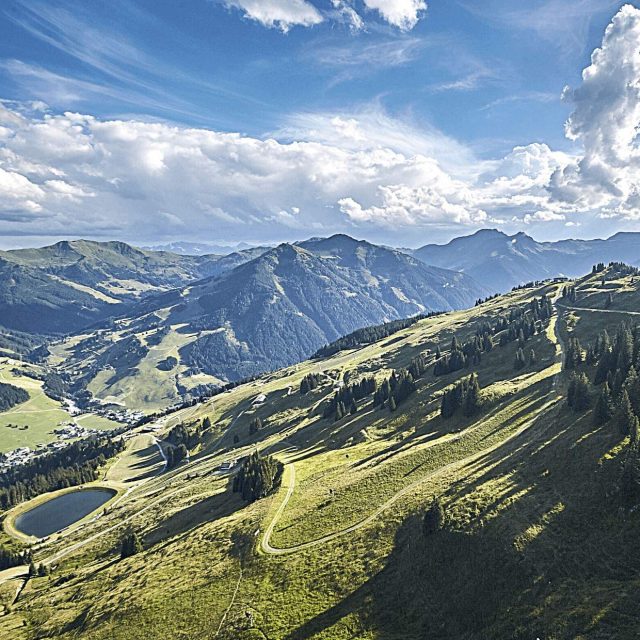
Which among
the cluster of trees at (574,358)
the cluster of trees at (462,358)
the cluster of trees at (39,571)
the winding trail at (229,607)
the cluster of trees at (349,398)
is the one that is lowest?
the cluster of trees at (39,571)

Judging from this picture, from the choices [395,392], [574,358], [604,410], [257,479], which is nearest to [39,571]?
[257,479]

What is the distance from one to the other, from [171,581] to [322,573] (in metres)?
27.9

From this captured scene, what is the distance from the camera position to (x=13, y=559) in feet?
385

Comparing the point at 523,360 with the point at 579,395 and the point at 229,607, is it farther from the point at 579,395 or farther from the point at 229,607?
the point at 229,607

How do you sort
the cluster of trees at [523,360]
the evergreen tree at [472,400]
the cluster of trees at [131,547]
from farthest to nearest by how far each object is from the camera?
the cluster of trees at [523,360]
the evergreen tree at [472,400]
the cluster of trees at [131,547]

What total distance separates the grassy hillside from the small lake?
42543mm

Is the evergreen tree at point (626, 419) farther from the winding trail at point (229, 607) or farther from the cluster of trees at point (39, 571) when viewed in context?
the cluster of trees at point (39, 571)

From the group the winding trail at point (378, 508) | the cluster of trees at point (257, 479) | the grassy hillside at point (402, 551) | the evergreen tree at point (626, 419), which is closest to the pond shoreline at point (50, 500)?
the grassy hillside at point (402, 551)

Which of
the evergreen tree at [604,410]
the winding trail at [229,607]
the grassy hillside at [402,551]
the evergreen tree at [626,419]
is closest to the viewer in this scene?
the grassy hillside at [402,551]

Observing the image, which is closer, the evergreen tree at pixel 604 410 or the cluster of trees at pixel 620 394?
A: the cluster of trees at pixel 620 394

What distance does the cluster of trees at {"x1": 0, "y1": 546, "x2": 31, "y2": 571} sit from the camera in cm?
11562

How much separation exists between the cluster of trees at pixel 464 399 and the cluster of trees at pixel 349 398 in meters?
49.7

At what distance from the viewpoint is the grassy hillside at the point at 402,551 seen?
4272cm

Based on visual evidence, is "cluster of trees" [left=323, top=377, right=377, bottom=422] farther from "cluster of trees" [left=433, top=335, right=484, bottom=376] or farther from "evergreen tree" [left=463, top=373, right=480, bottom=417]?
"evergreen tree" [left=463, top=373, right=480, bottom=417]
